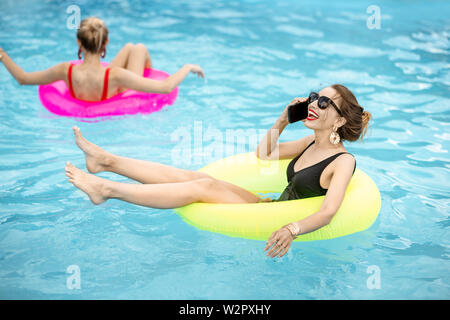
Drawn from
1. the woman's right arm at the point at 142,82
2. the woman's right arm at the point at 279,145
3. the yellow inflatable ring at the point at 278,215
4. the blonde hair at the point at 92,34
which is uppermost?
the blonde hair at the point at 92,34

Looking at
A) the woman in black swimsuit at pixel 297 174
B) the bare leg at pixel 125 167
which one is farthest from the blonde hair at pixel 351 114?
the bare leg at pixel 125 167

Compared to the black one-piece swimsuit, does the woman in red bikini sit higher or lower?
higher

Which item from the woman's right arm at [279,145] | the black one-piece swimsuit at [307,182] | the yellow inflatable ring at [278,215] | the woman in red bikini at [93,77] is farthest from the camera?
the woman in red bikini at [93,77]

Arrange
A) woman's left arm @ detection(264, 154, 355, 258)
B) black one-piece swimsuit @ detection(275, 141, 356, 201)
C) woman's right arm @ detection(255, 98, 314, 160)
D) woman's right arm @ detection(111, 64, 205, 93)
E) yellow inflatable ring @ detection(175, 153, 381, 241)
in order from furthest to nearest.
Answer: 1. woman's right arm @ detection(111, 64, 205, 93)
2. woman's right arm @ detection(255, 98, 314, 160)
3. black one-piece swimsuit @ detection(275, 141, 356, 201)
4. yellow inflatable ring @ detection(175, 153, 381, 241)
5. woman's left arm @ detection(264, 154, 355, 258)

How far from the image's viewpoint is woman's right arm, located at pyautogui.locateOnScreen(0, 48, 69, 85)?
4.80 m

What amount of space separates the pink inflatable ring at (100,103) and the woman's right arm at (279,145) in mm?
1642

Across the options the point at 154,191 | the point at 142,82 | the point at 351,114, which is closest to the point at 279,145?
the point at 351,114

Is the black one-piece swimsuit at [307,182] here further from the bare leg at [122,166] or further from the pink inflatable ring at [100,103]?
the pink inflatable ring at [100,103]

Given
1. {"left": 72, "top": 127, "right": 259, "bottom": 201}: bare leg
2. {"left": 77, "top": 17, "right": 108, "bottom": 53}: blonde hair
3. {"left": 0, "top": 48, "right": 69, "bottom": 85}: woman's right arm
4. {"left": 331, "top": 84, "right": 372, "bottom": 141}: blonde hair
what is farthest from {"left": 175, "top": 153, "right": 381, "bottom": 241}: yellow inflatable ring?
{"left": 0, "top": 48, "right": 69, "bottom": 85}: woman's right arm

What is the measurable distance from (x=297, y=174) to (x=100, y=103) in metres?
2.36

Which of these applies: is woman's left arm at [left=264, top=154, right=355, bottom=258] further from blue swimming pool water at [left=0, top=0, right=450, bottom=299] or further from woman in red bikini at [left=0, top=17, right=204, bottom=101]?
woman in red bikini at [left=0, top=17, right=204, bottom=101]

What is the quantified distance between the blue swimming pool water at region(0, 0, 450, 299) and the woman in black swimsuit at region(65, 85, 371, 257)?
32 centimetres

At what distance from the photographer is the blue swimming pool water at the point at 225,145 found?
2.99 meters

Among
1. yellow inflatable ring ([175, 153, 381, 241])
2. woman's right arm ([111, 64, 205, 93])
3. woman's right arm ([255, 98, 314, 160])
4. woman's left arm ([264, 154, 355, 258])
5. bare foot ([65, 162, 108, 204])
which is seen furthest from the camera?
woman's right arm ([111, 64, 205, 93])
